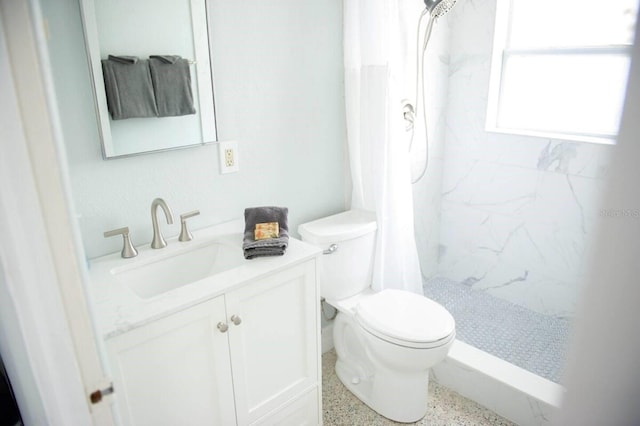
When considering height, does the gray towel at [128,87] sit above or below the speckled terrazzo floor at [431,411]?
above

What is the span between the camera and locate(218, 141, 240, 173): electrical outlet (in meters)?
1.84

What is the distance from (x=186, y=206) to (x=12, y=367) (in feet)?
2.87

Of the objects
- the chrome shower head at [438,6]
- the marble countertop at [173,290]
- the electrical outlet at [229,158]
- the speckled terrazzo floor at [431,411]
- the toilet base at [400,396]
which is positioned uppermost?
the chrome shower head at [438,6]

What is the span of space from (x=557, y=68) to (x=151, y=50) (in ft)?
7.06

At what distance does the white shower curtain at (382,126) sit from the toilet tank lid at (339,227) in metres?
0.06

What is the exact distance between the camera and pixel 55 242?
65 cm

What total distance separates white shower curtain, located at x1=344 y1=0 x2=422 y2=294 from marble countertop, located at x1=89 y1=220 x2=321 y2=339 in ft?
2.14

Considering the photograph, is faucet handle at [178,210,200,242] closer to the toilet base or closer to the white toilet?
the white toilet

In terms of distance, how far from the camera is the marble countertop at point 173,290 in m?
1.25

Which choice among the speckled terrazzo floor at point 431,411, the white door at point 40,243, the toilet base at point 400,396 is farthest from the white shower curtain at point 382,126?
the white door at point 40,243

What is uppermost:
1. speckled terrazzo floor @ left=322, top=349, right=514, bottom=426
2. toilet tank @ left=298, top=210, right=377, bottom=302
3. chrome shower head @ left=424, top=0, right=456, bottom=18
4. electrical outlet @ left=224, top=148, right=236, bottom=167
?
chrome shower head @ left=424, top=0, right=456, bottom=18

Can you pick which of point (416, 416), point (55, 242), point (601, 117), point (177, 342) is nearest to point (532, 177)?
point (601, 117)

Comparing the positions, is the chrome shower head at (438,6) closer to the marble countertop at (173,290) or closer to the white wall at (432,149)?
the white wall at (432,149)

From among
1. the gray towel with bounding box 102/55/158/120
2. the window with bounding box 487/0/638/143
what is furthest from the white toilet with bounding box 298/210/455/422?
the window with bounding box 487/0/638/143
